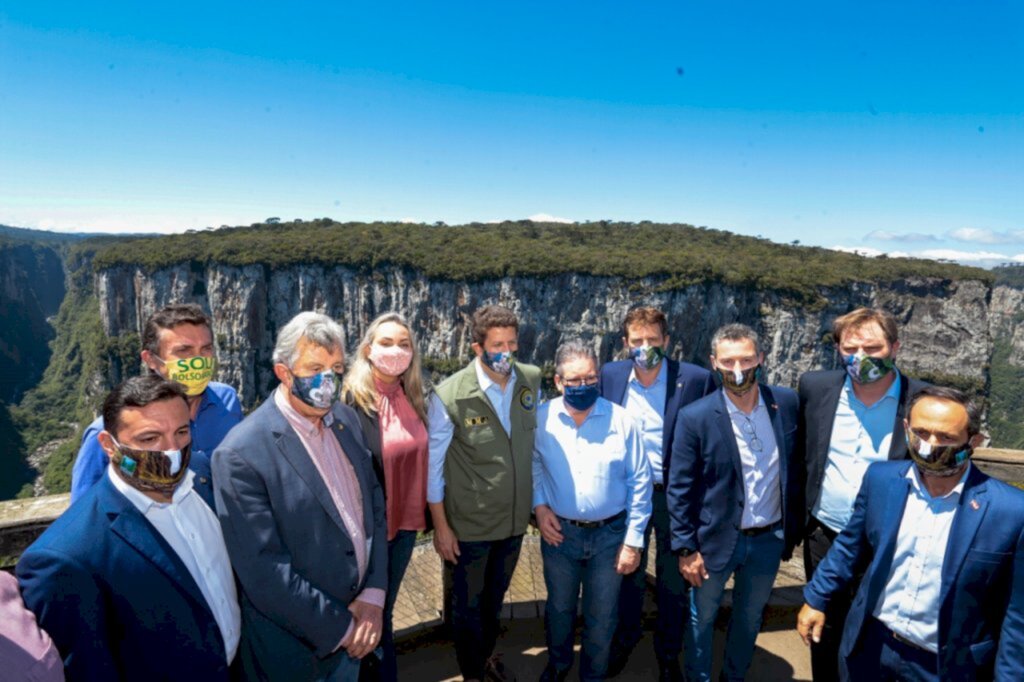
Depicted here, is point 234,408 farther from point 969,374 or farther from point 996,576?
point 969,374

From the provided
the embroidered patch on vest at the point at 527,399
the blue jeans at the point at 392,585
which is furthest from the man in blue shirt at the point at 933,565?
the blue jeans at the point at 392,585

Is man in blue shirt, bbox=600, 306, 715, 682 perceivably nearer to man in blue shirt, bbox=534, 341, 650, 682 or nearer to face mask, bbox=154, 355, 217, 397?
man in blue shirt, bbox=534, 341, 650, 682

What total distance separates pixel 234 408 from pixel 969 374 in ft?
271

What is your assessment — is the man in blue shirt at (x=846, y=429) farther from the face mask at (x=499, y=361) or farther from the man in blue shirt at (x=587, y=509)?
the face mask at (x=499, y=361)

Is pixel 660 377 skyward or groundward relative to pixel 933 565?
skyward

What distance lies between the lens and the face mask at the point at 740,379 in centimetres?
373

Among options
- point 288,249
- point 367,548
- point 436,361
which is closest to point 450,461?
point 367,548

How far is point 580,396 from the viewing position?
148 inches

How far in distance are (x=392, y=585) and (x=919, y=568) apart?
3.02 m

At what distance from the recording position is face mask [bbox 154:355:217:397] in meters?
3.33

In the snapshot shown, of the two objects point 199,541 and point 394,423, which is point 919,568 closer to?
point 394,423

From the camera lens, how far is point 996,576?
2627 millimetres

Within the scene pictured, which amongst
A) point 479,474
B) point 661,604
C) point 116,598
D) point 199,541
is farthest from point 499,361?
point 116,598

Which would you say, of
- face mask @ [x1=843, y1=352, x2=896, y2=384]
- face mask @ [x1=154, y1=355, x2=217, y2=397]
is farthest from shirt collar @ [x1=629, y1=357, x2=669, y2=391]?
face mask @ [x1=154, y1=355, x2=217, y2=397]
